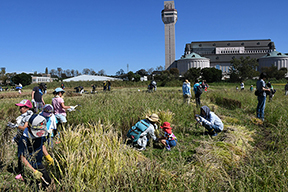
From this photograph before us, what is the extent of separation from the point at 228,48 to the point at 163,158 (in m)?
116

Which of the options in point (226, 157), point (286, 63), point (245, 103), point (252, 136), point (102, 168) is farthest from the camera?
point (286, 63)

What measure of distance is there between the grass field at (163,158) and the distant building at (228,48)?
10056 centimetres

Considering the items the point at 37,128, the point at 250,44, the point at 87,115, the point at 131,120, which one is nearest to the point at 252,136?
the point at 131,120

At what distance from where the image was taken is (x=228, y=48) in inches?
4247

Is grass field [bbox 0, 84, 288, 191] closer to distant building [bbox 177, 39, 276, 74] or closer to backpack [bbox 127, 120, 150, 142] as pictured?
backpack [bbox 127, 120, 150, 142]

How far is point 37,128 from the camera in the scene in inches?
122

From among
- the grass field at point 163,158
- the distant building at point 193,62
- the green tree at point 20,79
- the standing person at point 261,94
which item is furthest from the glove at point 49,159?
the distant building at point 193,62

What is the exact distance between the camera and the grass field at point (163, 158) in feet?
8.43

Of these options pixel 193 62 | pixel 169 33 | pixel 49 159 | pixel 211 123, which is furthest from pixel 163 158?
pixel 169 33

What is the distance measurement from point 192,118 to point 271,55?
343 feet

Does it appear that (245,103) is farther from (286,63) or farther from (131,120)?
(286,63)

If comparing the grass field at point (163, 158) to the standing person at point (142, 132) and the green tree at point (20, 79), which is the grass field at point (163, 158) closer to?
the standing person at point (142, 132)

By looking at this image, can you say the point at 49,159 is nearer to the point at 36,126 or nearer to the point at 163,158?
the point at 36,126

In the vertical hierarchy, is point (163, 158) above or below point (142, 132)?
below
